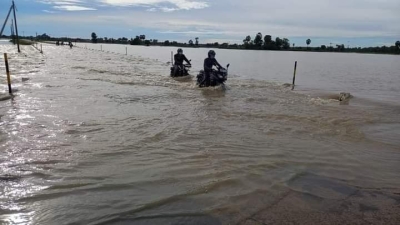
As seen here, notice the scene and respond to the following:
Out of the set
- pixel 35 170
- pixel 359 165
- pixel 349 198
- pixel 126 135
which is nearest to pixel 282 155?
pixel 359 165

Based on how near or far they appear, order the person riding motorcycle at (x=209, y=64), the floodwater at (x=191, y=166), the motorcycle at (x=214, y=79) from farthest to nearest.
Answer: the motorcycle at (x=214, y=79) < the person riding motorcycle at (x=209, y=64) < the floodwater at (x=191, y=166)

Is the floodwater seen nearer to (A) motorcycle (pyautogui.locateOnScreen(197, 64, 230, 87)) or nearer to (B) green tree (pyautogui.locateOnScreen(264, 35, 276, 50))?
(A) motorcycle (pyautogui.locateOnScreen(197, 64, 230, 87))

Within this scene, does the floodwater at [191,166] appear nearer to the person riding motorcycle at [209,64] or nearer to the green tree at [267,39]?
the person riding motorcycle at [209,64]

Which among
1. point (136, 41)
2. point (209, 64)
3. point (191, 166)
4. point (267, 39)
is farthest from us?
point (136, 41)

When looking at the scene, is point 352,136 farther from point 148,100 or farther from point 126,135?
point 148,100

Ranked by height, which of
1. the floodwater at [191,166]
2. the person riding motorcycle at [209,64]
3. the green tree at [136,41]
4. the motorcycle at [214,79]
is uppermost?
the green tree at [136,41]

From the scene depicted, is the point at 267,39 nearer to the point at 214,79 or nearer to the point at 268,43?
the point at 268,43

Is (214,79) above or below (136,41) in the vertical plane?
below

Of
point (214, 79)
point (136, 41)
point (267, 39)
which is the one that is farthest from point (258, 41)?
point (214, 79)

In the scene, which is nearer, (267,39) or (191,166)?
(191,166)

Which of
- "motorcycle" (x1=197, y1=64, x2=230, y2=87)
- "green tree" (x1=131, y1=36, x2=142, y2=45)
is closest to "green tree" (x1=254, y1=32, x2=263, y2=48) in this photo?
"green tree" (x1=131, y1=36, x2=142, y2=45)

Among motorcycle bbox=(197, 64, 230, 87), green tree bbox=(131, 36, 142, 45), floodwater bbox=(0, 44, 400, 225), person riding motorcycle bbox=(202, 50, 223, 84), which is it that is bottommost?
floodwater bbox=(0, 44, 400, 225)

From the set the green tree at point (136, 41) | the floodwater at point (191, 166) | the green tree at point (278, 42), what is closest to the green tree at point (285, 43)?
the green tree at point (278, 42)

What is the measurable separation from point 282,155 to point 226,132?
2121 millimetres
